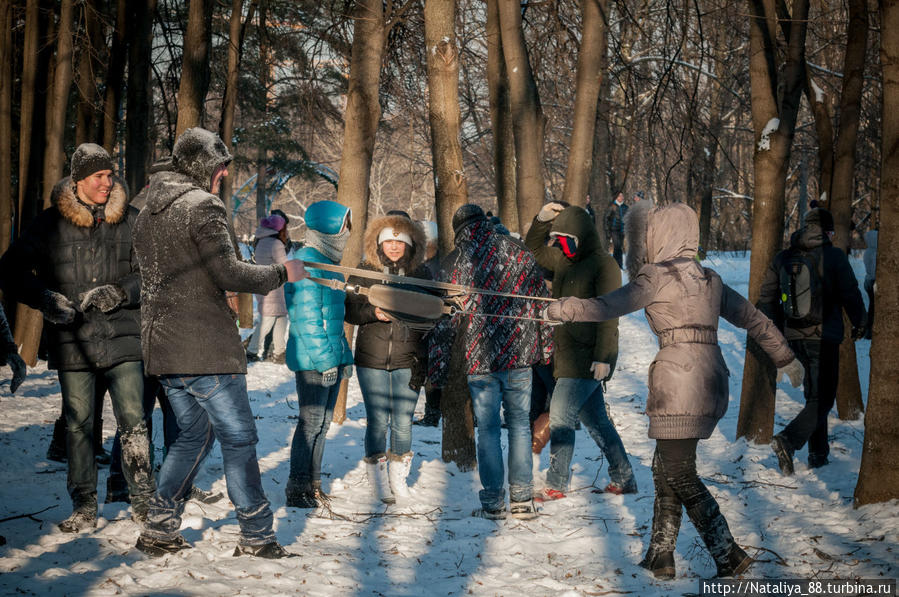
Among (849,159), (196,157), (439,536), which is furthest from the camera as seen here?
(849,159)

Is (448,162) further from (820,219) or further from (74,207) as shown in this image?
(74,207)

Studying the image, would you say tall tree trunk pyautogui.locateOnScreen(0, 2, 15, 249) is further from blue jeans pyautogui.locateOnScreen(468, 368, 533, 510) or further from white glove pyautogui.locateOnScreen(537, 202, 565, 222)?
blue jeans pyautogui.locateOnScreen(468, 368, 533, 510)

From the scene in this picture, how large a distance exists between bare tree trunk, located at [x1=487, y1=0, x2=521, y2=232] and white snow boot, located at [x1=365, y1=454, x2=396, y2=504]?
3.32m

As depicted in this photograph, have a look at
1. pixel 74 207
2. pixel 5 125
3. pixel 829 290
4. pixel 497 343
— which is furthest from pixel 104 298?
pixel 5 125

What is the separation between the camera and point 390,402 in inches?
224

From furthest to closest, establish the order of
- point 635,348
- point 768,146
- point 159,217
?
point 635,348, point 768,146, point 159,217

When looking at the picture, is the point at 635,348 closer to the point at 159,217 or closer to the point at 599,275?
the point at 599,275

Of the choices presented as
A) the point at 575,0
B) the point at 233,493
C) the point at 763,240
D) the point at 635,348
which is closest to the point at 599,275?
the point at 763,240

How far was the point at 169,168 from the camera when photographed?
13.6 ft

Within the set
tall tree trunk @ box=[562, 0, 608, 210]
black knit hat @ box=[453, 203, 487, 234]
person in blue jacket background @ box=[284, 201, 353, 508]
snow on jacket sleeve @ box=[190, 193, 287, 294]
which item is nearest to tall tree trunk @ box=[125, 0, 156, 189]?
tall tree trunk @ box=[562, 0, 608, 210]

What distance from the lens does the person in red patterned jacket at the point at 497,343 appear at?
524 cm

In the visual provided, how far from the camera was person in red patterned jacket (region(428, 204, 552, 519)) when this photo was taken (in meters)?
5.24

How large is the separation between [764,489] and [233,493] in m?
3.74

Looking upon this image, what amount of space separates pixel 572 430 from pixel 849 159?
4.87 m
